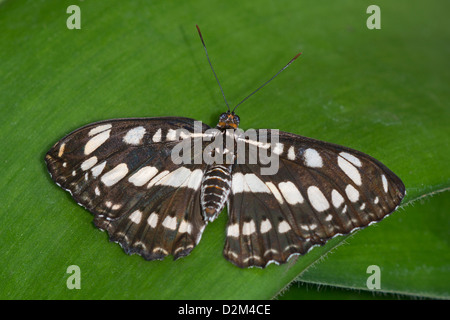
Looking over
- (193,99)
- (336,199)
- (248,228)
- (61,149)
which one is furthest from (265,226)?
(61,149)

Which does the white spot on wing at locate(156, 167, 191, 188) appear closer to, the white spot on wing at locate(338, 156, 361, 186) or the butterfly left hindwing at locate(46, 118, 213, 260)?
the butterfly left hindwing at locate(46, 118, 213, 260)

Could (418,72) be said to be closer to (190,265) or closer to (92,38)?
(190,265)

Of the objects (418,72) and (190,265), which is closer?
(190,265)

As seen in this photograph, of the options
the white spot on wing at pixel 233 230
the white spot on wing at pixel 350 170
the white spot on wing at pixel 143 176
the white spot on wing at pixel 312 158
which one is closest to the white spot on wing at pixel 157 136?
the white spot on wing at pixel 143 176

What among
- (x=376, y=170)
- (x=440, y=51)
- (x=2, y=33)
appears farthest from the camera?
(x=440, y=51)

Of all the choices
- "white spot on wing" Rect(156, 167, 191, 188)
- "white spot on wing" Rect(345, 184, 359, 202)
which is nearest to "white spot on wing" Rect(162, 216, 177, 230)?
"white spot on wing" Rect(156, 167, 191, 188)

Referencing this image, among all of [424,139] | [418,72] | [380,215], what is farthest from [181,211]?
[418,72]

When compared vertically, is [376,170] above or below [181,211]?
above

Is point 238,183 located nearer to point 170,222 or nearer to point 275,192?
point 275,192
